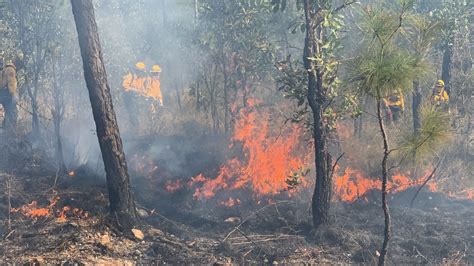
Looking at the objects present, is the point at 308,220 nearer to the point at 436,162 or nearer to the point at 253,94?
the point at 436,162

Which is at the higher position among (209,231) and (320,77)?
(320,77)

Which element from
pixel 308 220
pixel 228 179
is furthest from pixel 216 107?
pixel 308 220

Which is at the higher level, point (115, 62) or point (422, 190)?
point (115, 62)

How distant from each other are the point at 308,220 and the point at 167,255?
9.01 feet

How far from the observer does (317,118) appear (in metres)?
6.70

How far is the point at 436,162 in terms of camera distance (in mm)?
10375

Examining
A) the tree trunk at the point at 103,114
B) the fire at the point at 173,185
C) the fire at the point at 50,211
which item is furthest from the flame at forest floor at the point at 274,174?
the fire at the point at 50,211

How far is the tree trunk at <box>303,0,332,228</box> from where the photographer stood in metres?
6.44

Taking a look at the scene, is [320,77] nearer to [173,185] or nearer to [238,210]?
[238,210]

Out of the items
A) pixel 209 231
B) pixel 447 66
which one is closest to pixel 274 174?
pixel 209 231

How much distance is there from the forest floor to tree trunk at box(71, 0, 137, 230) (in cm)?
34

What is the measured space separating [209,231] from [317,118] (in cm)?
283

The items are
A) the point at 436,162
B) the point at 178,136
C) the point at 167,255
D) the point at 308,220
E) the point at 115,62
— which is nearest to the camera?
the point at 167,255

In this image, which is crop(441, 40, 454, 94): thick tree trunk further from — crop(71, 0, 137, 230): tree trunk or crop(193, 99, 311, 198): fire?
crop(71, 0, 137, 230): tree trunk
